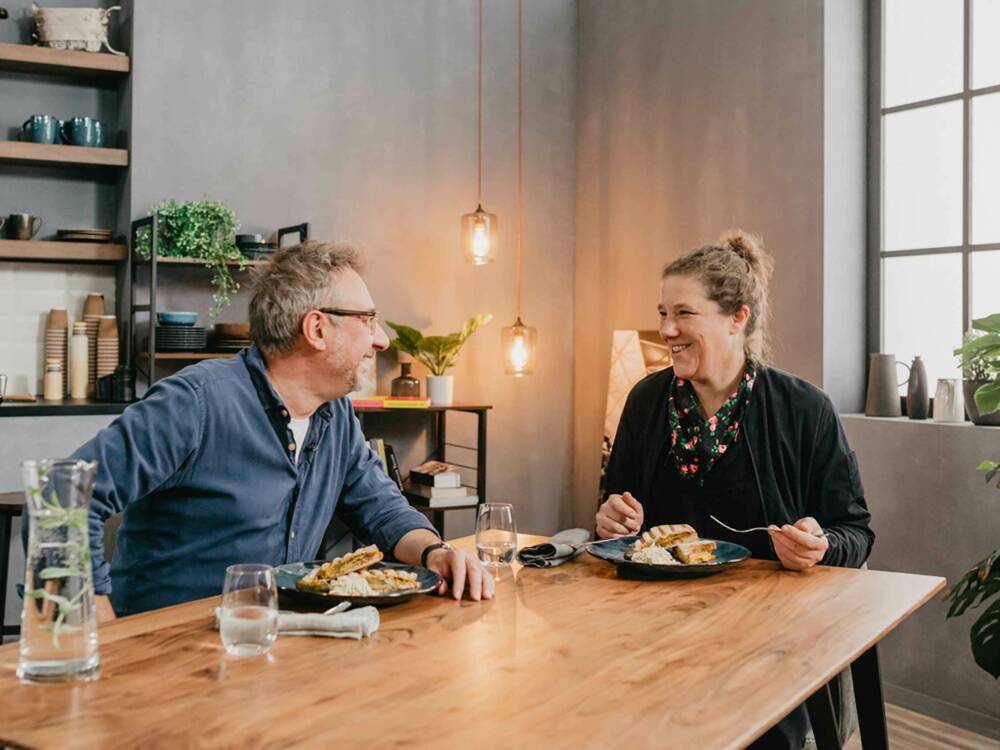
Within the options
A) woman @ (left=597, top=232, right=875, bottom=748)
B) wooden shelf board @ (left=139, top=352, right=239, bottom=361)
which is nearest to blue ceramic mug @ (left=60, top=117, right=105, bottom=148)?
wooden shelf board @ (left=139, top=352, right=239, bottom=361)

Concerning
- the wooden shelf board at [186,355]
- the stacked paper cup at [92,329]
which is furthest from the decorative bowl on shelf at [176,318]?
the stacked paper cup at [92,329]

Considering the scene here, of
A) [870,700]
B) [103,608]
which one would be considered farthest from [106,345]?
[870,700]

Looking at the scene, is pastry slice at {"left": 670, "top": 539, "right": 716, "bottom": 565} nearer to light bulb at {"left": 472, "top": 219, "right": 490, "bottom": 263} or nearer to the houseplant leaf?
the houseplant leaf

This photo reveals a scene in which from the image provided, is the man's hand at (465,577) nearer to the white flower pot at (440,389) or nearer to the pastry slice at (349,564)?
the pastry slice at (349,564)

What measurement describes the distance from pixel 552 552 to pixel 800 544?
0.49 meters

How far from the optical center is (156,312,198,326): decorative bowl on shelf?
3.96m

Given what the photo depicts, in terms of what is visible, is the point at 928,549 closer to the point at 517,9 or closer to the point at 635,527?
the point at 635,527

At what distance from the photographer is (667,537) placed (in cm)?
202

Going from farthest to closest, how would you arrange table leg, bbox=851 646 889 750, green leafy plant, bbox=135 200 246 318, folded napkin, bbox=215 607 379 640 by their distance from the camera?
green leafy plant, bbox=135 200 246 318 < table leg, bbox=851 646 889 750 < folded napkin, bbox=215 607 379 640

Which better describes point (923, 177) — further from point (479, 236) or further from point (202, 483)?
point (202, 483)

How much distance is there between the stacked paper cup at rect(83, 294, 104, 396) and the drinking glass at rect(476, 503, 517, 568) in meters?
2.71

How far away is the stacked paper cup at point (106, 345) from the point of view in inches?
157

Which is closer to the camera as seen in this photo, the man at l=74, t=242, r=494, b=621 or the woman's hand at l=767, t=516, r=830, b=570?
the man at l=74, t=242, r=494, b=621

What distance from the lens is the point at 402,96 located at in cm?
472
